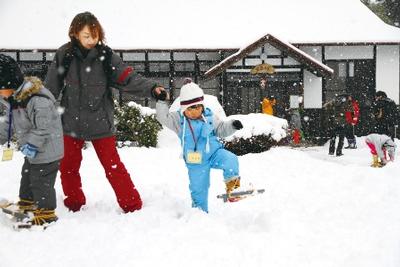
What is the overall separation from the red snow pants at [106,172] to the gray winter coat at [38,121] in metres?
0.36

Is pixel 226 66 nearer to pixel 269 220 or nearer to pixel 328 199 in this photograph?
pixel 328 199

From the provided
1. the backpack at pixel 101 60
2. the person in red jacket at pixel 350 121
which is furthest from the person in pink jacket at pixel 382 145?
the backpack at pixel 101 60

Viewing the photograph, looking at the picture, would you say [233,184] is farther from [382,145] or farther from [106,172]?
[382,145]

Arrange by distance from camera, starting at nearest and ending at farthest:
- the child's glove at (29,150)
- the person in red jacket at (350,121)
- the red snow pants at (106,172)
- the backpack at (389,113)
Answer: the child's glove at (29,150)
the red snow pants at (106,172)
the backpack at (389,113)
the person in red jacket at (350,121)

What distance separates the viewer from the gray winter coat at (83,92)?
3.78m

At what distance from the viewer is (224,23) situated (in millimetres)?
18219

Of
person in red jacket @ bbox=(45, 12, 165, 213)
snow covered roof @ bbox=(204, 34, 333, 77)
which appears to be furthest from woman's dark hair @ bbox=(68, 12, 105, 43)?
snow covered roof @ bbox=(204, 34, 333, 77)

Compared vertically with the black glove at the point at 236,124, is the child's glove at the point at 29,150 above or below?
below

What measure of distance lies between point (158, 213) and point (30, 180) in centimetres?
111

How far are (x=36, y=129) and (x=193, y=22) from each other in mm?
15715

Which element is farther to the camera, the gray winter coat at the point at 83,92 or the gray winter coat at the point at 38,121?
the gray winter coat at the point at 83,92

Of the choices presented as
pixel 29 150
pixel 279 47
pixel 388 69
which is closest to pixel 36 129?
pixel 29 150

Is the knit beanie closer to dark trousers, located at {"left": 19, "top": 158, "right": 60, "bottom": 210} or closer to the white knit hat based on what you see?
dark trousers, located at {"left": 19, "top": 158, "right": 60, "bottom": 210}

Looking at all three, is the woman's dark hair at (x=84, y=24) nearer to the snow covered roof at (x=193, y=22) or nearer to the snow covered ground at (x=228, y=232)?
the snow covered ground at (x=228, y=232)
